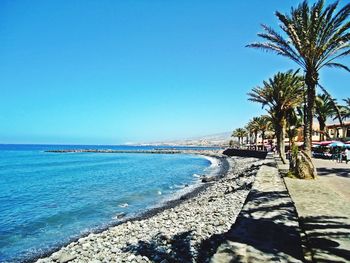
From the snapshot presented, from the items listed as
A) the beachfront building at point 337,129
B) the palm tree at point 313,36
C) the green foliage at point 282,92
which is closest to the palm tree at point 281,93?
the green foliage at point 282,92

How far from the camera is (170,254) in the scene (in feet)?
26.1

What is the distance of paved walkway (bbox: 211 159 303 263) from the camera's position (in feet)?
15.4

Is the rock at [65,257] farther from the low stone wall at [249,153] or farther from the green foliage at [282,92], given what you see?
the low stone wall at [249,153]

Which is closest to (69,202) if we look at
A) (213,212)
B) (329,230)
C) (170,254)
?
(213,212)

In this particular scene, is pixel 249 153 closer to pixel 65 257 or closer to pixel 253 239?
pixel 65 257

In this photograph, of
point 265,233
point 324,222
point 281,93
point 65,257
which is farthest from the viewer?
point 281,93

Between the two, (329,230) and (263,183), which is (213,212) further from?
(329,230)

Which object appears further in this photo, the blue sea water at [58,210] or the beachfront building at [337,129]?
the beachfront building at [337,129]

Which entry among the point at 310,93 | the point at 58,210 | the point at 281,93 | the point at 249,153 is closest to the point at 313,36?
the point at 310,93

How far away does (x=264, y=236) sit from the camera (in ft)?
18.8

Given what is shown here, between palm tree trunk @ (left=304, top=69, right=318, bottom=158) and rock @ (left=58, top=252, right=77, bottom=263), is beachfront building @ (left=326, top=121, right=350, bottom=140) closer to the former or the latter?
palm tree trunk @ (left=304, top=69, right=318, bottom=158)

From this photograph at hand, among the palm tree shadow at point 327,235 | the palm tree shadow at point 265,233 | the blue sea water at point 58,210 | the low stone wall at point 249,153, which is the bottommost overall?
the blue sea water at point 58,210

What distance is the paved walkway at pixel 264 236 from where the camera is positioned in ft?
15.4

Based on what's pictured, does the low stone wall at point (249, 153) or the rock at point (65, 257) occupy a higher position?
the low stone wall at point (249, 153)
